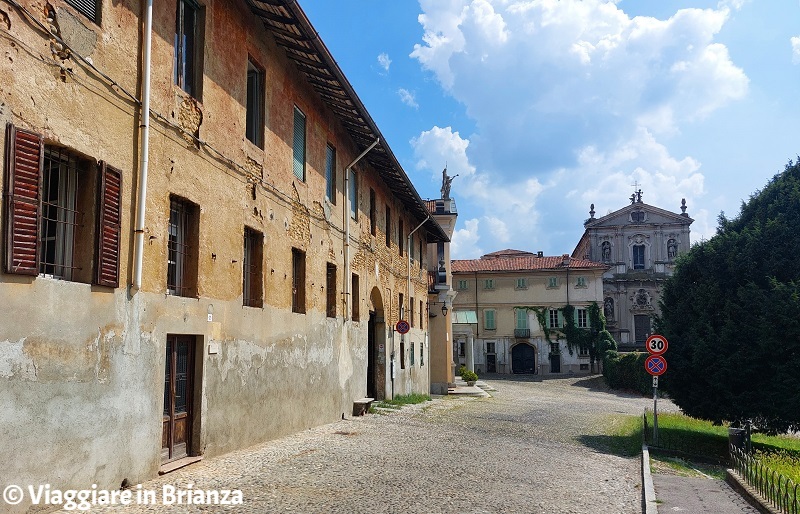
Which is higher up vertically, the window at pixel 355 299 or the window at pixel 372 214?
the window at pixel 372 214

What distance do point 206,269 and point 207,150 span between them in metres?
1.70

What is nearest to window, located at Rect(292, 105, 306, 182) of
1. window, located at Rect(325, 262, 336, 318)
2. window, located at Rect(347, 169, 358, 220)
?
window, located at Rect(325, 262, 336, 318)

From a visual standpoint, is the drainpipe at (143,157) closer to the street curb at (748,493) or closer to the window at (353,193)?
the street curb at (748,493)

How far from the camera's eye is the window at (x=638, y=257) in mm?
59750

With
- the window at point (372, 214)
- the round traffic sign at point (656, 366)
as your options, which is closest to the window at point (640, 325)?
the window at point (372, 214)

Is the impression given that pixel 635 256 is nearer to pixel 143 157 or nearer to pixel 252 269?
pixel 252 269

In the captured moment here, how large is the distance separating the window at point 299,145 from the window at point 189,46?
3.88 metres

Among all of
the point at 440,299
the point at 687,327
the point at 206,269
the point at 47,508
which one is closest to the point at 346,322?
the point at 206,269

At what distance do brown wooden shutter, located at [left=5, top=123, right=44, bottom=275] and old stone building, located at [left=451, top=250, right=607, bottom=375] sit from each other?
4649 centimetres

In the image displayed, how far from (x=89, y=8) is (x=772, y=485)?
9151mm

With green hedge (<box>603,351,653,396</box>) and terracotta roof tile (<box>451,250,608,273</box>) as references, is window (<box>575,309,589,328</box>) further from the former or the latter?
green hedge (<box>603,351,653,396</box>)

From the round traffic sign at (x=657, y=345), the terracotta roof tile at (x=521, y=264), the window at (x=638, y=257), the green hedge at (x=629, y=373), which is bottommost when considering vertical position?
the green hedge at (x=629, y=373)

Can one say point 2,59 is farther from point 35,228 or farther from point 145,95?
point 145,95

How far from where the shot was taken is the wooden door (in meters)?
8.27
